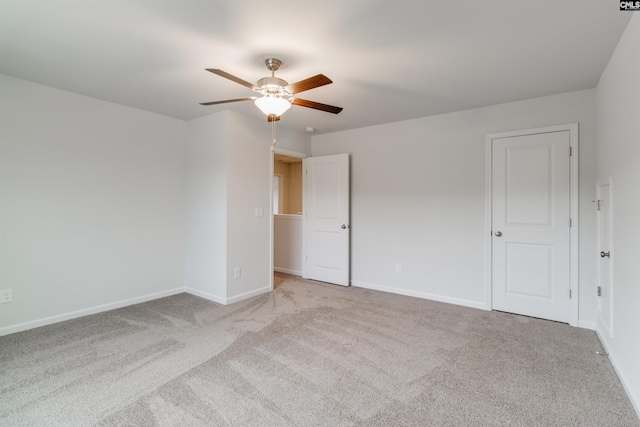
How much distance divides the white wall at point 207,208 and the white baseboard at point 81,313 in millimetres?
376

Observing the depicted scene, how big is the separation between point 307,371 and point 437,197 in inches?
104

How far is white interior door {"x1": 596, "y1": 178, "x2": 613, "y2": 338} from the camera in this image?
2459 mm

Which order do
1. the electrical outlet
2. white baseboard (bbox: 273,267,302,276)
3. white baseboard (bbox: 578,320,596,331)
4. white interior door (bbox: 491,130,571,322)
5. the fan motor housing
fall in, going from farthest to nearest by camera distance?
white baseboard (bbox: 273,267,302,276), white interior door (bbox: 491,130,571,322), white baseboard (bbox: 578,320,596,331), the electrical outlet, the fan motor housing

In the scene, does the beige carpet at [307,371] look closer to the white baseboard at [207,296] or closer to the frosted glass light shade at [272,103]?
the white baseboard at [207,296]

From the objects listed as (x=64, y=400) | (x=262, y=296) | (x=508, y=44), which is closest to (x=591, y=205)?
(x=508, y=44)

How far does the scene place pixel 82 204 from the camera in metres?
3.32

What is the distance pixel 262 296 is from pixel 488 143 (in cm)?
331

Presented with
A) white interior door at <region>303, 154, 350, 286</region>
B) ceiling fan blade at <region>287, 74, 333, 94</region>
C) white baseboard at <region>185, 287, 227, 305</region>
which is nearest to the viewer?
ceiling fan blade at <region>287, 74, 333, 94</region>

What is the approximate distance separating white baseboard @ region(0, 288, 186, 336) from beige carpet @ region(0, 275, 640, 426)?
102mm

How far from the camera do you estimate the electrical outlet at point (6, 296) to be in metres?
2.81

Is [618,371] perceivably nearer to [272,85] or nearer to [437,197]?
[437,197]

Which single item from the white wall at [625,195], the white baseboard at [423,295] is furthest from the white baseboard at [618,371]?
the white baseboard at [423,295]

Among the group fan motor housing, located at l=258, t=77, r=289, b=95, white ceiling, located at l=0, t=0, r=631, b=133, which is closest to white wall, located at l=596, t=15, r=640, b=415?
white ceiling, located at l=0, t=0, r=631, b=133

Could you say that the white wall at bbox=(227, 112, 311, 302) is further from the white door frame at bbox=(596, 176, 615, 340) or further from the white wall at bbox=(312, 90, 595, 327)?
the white door frame at bbox=(596, 176, 615, 340)
